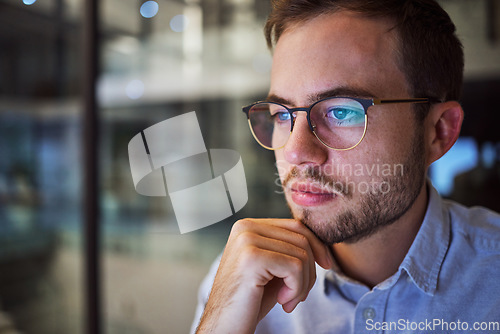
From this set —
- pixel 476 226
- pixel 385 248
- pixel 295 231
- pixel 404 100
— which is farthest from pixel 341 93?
pixel 476 226

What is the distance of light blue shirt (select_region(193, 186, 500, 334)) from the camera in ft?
2.52

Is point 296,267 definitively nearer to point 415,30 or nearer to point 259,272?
point 259,272

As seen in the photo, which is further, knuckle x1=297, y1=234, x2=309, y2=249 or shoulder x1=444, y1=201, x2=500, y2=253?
shoulder x1=444, y1=201, x2=500, y2=253

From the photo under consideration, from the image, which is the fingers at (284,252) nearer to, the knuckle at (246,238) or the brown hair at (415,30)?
the knuckle at (246,238)

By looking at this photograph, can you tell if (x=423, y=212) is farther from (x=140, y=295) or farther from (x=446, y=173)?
(x=140, y=295)

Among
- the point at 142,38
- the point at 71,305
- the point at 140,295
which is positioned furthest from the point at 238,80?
the point at 71,305

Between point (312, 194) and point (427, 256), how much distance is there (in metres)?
0.33

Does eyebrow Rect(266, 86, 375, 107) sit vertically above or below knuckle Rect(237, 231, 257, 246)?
above

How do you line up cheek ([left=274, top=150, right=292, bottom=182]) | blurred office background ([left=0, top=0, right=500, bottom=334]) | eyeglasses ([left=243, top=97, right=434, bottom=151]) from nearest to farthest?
eyeglasses ([left=243, top=97, right=434, bottom=151]) < cheek ([left=274, top=150, right=292, bottom=182]) < blurred office background ([left=0, top=0, right=500, bottom=334])

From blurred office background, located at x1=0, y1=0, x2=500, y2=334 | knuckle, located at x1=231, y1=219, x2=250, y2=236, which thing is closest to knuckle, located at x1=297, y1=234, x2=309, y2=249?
knuckle, located at x1=231, y1=219, x2=250, y2=236

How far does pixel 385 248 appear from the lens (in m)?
0.87

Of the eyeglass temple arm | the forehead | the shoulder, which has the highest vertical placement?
the forehead

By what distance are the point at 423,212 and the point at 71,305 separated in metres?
2.15

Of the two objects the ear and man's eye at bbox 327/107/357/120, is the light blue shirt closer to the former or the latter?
the ear
